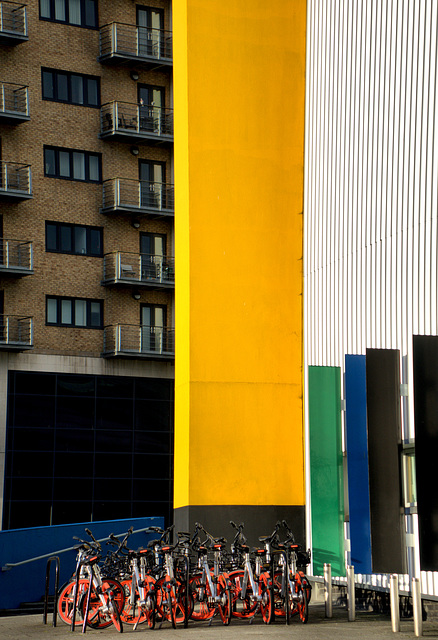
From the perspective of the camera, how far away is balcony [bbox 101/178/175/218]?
132 feet

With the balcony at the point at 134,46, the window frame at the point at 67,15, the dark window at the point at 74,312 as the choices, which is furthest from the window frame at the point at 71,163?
the window frame at the point at 67,15

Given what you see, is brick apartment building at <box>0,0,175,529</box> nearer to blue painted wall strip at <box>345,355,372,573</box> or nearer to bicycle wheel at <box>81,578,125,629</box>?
bicycle wheel at <box>81,578,125,629</box>

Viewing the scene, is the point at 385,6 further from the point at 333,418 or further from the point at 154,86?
the point at 154,86

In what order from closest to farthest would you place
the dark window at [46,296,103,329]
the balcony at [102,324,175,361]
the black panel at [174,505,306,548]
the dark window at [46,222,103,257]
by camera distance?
the black panel at [174,505,306,548] → the dark window at [46,296,103,329] → the balcony at [102,324,175,361] → the dark window at [46,222,103,257]

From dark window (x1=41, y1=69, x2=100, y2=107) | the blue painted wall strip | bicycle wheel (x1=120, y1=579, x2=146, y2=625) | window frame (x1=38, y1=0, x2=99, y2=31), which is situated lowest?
bicycle wheel (x1=120, y1=579, x2=146, y2=625)

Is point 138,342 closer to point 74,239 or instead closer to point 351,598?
point 74,239

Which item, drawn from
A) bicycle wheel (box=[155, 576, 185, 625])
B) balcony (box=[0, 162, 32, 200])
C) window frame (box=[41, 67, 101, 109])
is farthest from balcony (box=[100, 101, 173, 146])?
bicycle wheel (box=[155, 576, 185, 625])

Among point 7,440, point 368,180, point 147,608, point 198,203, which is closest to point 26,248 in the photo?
point 7,440

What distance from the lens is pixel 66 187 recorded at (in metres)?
39.9

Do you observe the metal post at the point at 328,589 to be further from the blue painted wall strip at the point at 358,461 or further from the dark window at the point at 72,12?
the dark window at the point at 72,12

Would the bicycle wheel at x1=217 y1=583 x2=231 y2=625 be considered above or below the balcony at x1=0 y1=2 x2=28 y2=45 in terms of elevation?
below

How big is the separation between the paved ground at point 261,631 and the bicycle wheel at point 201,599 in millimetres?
162

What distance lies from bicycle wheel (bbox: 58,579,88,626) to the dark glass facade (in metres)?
21.6

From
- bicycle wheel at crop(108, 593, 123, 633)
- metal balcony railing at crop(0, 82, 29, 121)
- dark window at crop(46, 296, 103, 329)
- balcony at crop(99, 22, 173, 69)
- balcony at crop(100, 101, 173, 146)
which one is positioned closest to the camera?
bicycle wheel at crop(108, 593, 123, 633)
